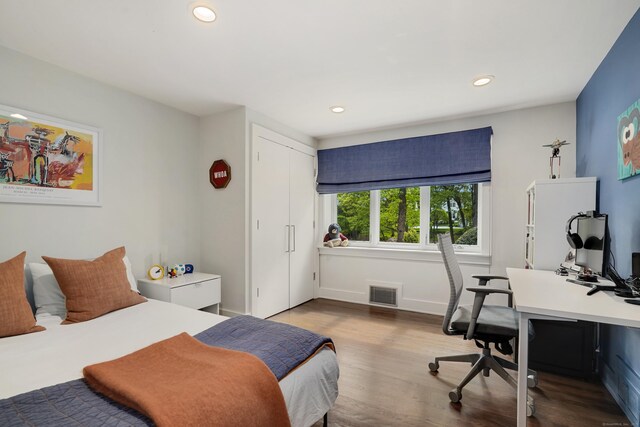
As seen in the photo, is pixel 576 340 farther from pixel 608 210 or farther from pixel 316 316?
pixel 316 316

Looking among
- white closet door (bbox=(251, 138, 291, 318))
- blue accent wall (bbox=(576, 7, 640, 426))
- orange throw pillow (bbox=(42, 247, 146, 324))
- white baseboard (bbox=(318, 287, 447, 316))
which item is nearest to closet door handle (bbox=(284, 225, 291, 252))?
white closet door (bbox=(251, 138, 291, 318))

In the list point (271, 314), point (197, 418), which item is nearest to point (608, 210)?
point (197, 418)

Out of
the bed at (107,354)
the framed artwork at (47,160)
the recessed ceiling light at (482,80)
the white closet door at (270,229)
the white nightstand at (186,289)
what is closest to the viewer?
the bed at (107,354)

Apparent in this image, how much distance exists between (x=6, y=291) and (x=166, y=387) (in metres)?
1.43

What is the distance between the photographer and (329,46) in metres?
2.18

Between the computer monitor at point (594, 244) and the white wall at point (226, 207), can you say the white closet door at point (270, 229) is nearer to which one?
the white wall at point (226, 207)

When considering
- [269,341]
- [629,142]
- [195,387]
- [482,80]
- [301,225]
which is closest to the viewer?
A: [195,387]

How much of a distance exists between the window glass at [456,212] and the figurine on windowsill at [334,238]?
1230 millimetres

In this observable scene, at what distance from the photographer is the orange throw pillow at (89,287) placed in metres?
2.04

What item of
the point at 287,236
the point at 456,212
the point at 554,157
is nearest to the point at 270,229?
the point at 287,236

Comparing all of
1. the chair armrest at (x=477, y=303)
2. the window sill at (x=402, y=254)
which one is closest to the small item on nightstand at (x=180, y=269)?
the window sill at (x=402, y=254)

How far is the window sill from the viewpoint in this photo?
3553 mm

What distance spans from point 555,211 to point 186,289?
10.9 ft

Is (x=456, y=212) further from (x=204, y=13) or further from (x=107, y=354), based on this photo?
(x=107, y=354)
